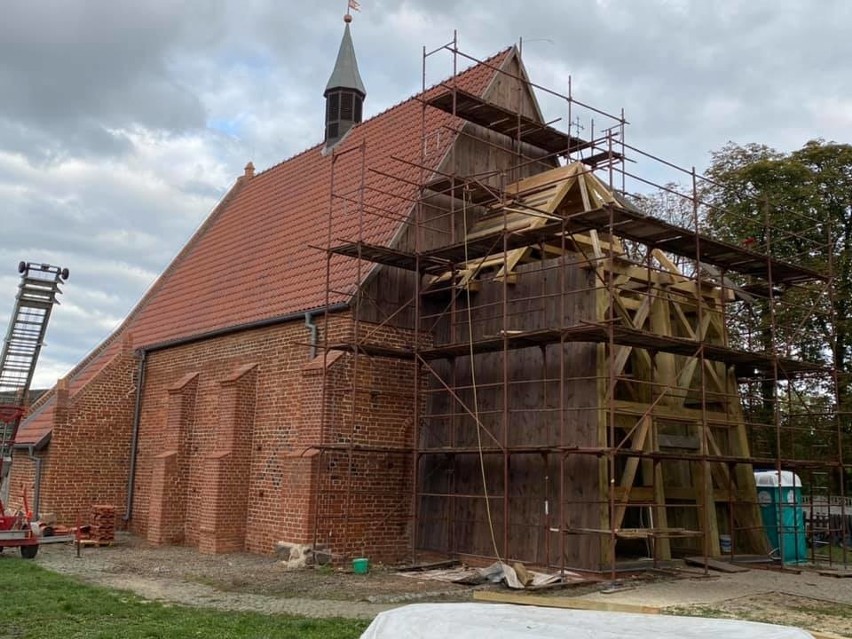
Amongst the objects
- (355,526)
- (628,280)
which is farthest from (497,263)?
(355,526)

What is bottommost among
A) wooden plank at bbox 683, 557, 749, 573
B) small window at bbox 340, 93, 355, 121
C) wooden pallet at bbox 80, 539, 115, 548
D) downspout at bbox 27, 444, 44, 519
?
wooden pallet at bbox 80, 539, 115, 548

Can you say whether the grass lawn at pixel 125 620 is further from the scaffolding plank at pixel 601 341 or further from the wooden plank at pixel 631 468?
the scaffolding plank at pixel 601 341

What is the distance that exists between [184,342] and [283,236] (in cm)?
340

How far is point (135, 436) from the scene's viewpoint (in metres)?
21.7

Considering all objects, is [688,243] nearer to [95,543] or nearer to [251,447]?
[251,447]

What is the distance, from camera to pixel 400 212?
17.0 metres

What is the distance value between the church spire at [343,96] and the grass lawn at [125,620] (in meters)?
14.9

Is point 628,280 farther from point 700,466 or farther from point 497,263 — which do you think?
point 700,466

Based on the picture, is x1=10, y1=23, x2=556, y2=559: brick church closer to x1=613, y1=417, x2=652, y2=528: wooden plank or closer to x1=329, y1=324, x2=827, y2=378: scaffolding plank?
x1=329, y1=324, x2=827, y2=378: scaffolding plank

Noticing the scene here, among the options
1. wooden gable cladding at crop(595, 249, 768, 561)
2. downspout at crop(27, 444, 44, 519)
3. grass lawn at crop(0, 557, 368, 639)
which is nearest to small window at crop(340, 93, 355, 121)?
wooden gable cladding at crop(595, 249, 768, 561)

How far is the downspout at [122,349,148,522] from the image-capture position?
2117 cm

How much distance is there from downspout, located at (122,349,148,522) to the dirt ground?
5.60 meters

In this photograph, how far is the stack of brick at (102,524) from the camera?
1809 cm

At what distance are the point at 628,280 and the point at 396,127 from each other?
7903 millimetres
